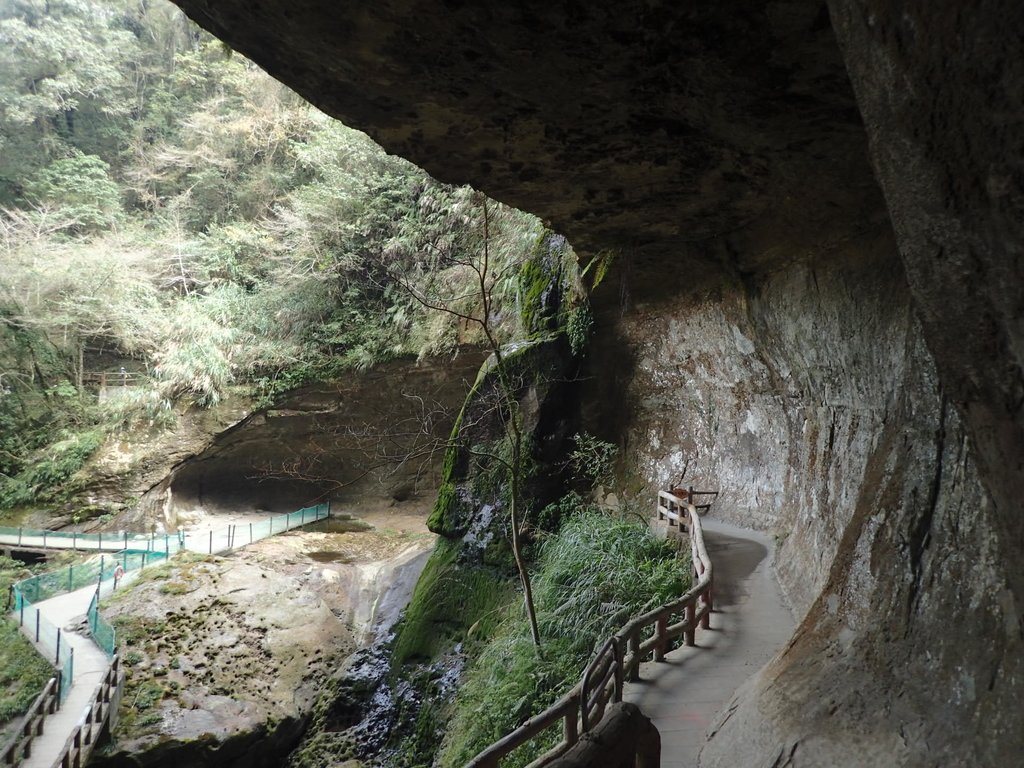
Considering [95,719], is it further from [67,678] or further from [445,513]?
[445,513]

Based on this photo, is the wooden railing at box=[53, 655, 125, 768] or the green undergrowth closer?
the wooden railing at box=[53, 655, 125, 768]

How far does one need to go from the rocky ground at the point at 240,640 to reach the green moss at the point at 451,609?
1.28m

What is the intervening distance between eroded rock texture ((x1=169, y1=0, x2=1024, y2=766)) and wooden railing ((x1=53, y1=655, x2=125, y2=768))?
28.3 feet

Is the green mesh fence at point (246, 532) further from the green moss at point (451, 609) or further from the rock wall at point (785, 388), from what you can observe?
the rock wall at point (785, 388)

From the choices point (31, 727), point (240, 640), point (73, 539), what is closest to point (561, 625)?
point (240, 640)

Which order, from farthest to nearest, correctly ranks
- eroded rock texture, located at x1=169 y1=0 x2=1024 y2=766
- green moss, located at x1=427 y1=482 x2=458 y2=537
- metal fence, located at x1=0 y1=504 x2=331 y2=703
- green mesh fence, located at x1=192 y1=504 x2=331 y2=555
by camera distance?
green mesh fence, located at x1=192 y1=504 x2=331 y2=555 < green moss, located at x1=427 y1=482 x2=458 y2=537 < metal fence, located at x1=0 y1=504 x2=331 y2=703 < eroded rock texture, located at x1=169 y1=0 x2=1024 y2=766

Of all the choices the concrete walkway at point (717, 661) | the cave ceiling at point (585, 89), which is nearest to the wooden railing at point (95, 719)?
the concrete walkway at point (717, 661)

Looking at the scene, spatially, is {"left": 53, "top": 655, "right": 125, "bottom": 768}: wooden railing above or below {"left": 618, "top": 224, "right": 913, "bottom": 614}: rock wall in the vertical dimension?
below

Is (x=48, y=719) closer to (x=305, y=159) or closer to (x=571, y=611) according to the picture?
(x=571, y=611)

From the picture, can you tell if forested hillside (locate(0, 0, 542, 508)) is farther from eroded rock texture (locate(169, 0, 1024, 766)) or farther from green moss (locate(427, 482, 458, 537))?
eroded rock texture (locate(169, 0, 1024, 766))

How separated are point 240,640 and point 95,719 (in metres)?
2.85

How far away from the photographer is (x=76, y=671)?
1105 centimetres

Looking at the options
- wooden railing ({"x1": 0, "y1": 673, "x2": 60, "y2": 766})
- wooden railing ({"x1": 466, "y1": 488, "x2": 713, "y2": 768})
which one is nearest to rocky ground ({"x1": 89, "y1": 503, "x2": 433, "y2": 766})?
wooden railing ({"x1": 0, "y1": 673, "x2": 60, "y2": 766})

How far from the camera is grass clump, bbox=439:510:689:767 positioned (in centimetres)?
816
